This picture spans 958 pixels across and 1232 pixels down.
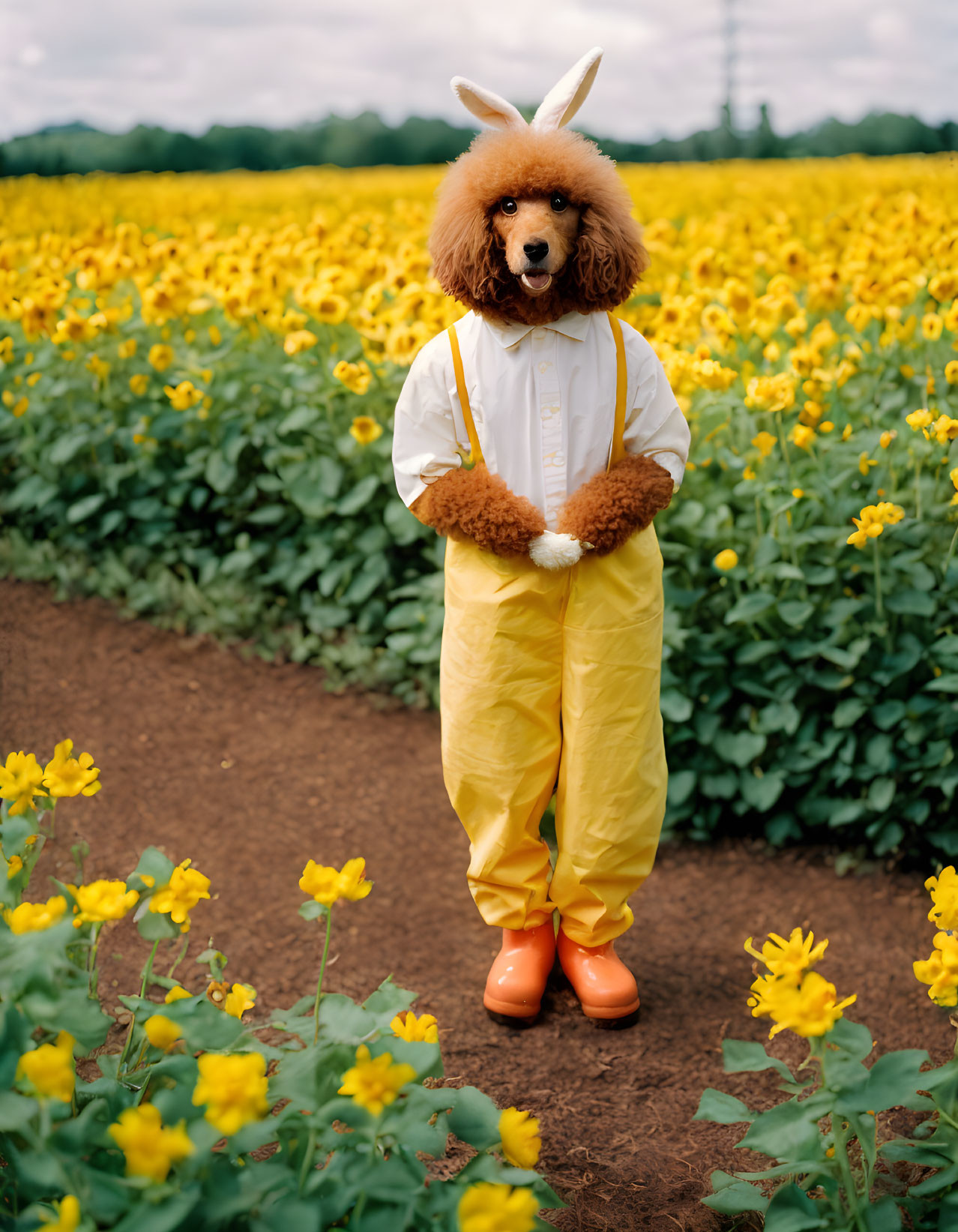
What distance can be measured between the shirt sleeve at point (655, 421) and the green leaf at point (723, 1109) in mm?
1000

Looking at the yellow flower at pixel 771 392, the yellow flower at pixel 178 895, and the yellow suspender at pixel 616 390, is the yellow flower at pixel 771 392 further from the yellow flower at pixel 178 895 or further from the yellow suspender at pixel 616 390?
the yellow flower at pixel 178 895

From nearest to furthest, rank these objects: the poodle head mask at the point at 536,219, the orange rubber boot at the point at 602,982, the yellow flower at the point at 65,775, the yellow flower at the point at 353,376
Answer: the yellow flower at the point at 65,775
the poodle head mask at the point at 536,219
the orange rubber boot at the point at 602,982
the yellow flower at the point at 353,376

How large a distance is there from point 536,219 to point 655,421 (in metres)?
0.41

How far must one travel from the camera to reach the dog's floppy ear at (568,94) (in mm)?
1705

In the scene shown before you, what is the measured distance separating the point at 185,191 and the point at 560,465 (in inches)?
378

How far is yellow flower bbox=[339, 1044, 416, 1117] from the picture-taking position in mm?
1086

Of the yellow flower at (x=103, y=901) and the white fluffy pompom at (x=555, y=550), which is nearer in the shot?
the yellow flower at (x=103, y=901)

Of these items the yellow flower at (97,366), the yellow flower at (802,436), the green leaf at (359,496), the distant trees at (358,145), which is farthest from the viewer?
the distant trees at (358,145)

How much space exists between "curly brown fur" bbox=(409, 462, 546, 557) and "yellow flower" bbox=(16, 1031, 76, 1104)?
3.28 ft

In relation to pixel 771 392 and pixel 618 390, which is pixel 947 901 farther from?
pixel 771 392

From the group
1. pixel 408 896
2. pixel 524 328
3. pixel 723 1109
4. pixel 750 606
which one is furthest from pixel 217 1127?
pixel 750 606

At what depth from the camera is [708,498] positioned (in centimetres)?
266

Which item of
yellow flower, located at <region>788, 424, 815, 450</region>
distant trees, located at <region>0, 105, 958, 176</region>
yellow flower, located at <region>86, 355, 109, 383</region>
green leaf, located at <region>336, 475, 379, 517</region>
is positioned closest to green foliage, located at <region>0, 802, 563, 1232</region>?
yellow flower, located at <region>788, 424, 815, 450</region>

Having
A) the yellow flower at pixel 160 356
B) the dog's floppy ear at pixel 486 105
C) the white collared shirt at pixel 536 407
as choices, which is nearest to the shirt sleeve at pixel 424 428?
the white collared shirt at pixel 536 407
